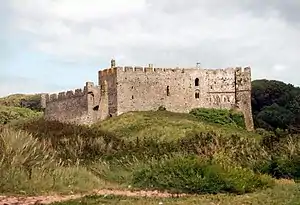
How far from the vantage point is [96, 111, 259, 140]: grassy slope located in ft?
140

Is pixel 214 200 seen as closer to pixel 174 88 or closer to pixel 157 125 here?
pixel 157 125

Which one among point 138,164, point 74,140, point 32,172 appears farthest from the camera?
point 74,140

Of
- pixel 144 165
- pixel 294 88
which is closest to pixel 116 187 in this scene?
pixel 144 165

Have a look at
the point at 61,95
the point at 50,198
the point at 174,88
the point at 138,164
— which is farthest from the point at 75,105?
the point at 50,198

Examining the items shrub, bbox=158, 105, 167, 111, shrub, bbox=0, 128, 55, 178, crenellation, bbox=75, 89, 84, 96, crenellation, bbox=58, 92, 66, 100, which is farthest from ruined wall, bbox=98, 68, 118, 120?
shrub, bbox=0, 128, 55, 178

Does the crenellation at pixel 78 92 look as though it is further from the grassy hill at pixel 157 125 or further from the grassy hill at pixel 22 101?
the grassy hill at pixel 22 101

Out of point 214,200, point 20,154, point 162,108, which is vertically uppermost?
point 162,108

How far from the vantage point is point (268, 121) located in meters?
67.2

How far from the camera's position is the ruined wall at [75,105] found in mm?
52594

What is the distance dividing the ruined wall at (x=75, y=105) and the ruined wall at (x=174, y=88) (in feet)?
8.90

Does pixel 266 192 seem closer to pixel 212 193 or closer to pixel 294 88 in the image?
pixel 212 193

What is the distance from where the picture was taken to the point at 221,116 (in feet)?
175

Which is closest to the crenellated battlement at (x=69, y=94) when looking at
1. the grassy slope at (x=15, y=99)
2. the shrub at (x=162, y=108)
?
the shrub at (x=162, y=108)

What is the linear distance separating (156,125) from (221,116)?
10.5 metres
